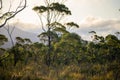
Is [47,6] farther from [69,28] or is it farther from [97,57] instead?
[97,57]

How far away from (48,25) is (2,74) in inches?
712

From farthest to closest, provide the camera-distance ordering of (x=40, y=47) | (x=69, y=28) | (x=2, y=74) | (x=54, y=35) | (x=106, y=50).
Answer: (x=40, y=47)
(x=106, y=50)
(x=54, y=35)
(x=69, y=28)
(x=2, y=74)

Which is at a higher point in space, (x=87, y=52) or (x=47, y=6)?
(x=47, y=6)

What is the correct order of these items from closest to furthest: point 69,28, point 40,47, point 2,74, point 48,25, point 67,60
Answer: point 2,74 < point 48,25 < point 69,28 < point 67,60 < point 40,47

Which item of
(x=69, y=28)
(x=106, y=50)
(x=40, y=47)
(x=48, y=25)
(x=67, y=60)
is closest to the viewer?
(x=48, y=25)

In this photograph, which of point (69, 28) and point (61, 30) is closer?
point (61, 30)

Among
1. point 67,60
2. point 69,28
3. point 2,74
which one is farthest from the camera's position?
point 67,60

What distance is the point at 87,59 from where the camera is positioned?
43812 mm

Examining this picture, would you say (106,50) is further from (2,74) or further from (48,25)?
(2,74)

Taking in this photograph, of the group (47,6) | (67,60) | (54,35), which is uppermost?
(47,6)

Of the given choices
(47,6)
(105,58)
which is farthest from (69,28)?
(105,58)

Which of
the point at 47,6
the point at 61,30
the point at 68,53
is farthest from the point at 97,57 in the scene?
the point at 47,6

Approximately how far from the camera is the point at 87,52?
149ft

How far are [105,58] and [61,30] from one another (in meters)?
17.0
